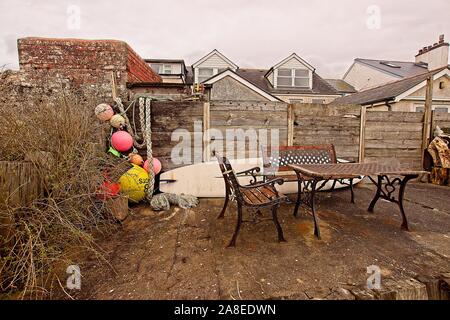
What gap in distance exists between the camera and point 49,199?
2.12 metres

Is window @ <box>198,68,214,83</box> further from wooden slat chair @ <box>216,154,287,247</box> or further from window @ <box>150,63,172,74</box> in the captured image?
wooden slat chair @ <box>216,154,287,247</box>

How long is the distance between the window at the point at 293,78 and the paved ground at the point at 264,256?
46.9ft

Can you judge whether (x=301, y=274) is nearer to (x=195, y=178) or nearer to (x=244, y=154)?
(x=195, y=178)

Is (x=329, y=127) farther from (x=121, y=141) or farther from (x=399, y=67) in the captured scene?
(x=399, y=67)

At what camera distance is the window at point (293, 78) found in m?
16.2

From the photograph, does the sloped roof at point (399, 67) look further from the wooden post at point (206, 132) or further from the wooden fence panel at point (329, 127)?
the wooden post at point (206, 132)

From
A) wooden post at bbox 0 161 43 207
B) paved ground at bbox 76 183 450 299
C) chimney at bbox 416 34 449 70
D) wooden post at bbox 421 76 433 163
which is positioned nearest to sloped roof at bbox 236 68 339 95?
chimney at bbox 416 34 449 70

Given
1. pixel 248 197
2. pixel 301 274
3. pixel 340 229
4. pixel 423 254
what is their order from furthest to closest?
pixel 340 229
pixel 248 197
pixel 423 254
pixel 301 274

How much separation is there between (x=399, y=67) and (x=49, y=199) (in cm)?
2627

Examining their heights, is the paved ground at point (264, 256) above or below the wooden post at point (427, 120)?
below

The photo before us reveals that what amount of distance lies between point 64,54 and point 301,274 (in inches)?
218

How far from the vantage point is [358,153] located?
512cm

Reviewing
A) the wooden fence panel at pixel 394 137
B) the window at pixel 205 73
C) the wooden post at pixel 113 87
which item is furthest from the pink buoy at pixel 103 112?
the window at pixel 205 73
